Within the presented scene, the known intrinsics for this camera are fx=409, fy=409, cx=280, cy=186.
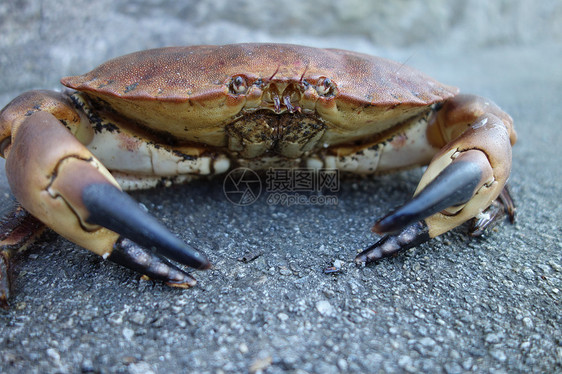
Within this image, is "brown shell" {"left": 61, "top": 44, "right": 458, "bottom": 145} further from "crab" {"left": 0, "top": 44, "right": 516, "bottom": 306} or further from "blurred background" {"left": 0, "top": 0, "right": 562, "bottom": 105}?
"blurred background" {"left": 0, "top": 0, "right": 562, "bottom": 105}

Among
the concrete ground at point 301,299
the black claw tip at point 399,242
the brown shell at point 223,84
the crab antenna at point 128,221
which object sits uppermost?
the brown shell at point 223,84

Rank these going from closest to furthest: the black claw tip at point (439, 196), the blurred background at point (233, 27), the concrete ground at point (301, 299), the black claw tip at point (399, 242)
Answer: the concrete ground at point (301, 299) < the black claw tip at point (439, 196) < the black claw tip at point (399, 242) < the blurred background at point (233, 27)

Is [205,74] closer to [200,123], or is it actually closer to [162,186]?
[200,123]

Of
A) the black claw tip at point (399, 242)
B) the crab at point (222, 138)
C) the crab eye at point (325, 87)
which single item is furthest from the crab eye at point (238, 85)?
the black claw tip at point (399, 242)

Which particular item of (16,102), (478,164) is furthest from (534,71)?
(16,102)

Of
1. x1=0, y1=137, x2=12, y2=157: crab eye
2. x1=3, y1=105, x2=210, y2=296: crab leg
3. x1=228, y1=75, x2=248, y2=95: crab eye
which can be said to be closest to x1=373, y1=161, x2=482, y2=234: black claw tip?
x1=3, y1=105, x2=210, y2=296: crab leg

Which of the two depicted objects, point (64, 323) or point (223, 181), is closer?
point (64, 323)

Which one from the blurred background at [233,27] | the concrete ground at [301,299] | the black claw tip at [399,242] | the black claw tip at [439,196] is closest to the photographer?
the concrete ground at [301,299]

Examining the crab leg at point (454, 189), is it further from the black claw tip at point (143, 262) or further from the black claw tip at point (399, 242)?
the black claw tip at point (143, 262)

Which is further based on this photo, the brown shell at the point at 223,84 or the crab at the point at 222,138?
the brown shell at the point at 223,84
